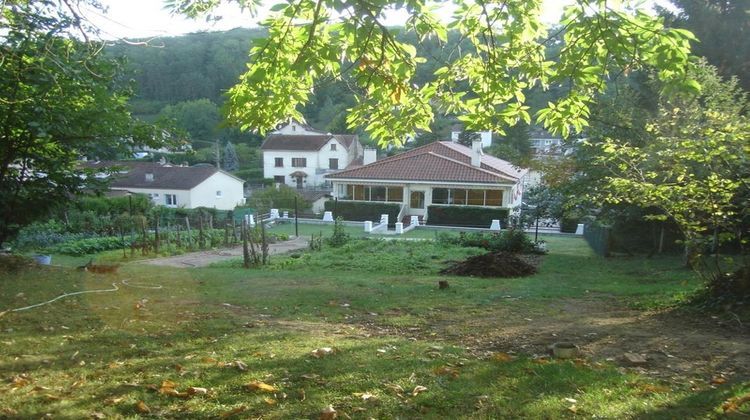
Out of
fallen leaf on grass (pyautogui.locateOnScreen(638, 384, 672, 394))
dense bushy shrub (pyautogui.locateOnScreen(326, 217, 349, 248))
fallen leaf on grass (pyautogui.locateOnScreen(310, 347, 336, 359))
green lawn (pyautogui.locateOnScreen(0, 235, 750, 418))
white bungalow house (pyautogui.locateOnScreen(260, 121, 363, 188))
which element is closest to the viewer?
green lawn (pyautogui.locateOnScreen(0, 235, 750, 418))

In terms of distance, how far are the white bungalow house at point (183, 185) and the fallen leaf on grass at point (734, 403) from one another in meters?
44.6

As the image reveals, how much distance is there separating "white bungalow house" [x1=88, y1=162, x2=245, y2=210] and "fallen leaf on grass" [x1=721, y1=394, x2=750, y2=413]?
44.6 m

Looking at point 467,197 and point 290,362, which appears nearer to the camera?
point 290,362

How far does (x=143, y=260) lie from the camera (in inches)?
782

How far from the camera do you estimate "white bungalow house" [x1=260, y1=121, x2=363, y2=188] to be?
62094 millimetres

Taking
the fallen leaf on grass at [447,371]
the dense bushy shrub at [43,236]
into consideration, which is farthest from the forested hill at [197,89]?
the fallen leaf on grass at [447,371]

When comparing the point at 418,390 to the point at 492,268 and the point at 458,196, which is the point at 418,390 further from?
the point at 458,196

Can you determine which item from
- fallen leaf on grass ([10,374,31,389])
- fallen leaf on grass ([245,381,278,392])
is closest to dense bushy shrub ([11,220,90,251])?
fallen leaf on grass ([10,374,31,389])

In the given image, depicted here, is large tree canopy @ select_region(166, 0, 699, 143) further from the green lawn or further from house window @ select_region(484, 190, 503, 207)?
house window @ select_region(484, 190, 503, 207)

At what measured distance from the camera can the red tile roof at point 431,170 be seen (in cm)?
3894

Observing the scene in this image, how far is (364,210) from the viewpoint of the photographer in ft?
130

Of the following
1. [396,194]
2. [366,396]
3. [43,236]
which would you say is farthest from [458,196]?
[366,396]

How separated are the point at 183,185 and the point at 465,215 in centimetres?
2410

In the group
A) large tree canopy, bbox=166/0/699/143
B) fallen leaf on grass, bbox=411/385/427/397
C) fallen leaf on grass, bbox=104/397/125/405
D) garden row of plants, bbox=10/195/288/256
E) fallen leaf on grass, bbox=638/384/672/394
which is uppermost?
large tree canopy, bbox=166/0/699/143
